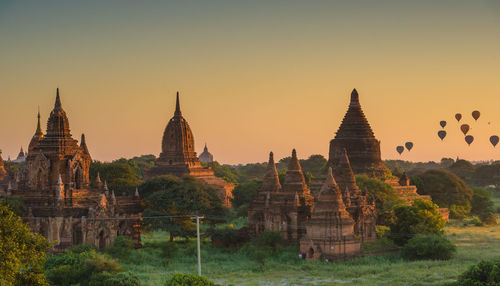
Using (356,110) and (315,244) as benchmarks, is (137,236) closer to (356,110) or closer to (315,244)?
(315,244)

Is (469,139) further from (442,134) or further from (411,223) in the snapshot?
(411,223)

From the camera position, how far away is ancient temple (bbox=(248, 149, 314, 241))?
152 ft

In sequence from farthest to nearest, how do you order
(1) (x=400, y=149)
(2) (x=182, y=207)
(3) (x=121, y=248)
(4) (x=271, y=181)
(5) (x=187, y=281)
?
1. (1) (x=400, y=149)
2. (4) (x=271, y=181)
3. (2) (x=182, y=207)
4. (3) (x=121, y=248)
5. (5) (x=187, y=281)

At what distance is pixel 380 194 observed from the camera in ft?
182

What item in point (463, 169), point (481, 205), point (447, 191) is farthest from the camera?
point (463, 169)

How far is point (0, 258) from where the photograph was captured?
2416cm

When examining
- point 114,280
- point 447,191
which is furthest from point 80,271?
point 447,191

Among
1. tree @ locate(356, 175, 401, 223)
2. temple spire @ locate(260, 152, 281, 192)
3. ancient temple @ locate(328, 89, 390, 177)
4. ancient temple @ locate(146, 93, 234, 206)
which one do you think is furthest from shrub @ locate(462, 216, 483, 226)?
ancient temple @ locate(146, 93, 234, 206)

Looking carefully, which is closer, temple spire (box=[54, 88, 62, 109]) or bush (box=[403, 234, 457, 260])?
bush (box=[403, 234, 457, 260])

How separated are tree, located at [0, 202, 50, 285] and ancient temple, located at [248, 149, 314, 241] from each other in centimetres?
2218

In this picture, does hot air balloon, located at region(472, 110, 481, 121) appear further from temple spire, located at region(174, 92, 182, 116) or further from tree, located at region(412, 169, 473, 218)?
temple spire, located at region(174, 92, 182, 116)

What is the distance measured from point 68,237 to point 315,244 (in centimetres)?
1527

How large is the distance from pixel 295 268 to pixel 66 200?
16193mm

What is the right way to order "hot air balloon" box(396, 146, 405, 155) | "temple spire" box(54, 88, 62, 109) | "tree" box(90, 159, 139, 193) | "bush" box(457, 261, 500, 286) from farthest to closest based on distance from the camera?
"hot air balloon" box(396, 146, 405, 155) → "tree" box(90, 159, 139, 193) → "temple spire" box(54, 88, 62, 109) → "bush" box(457, 261, 500, 286)
